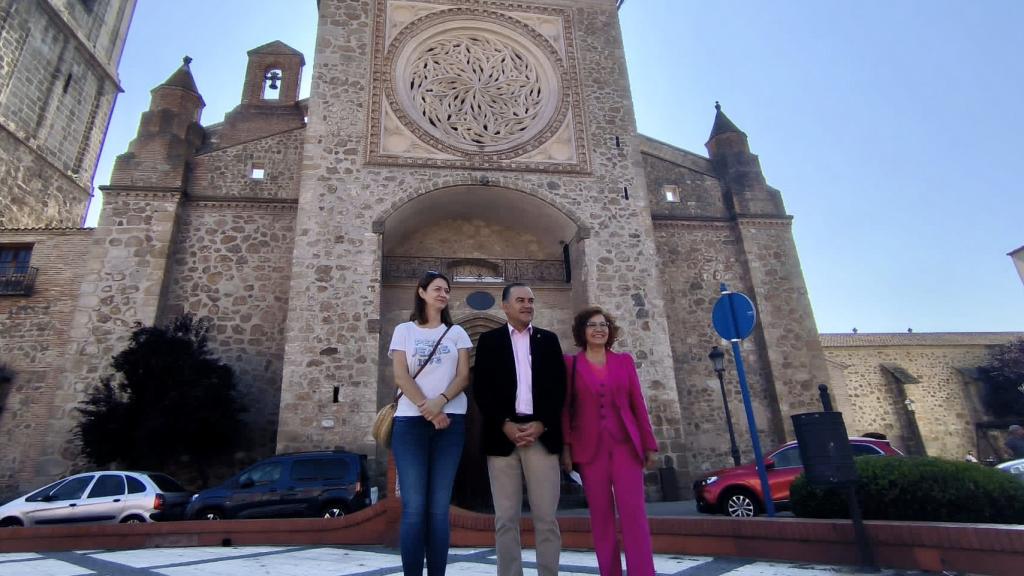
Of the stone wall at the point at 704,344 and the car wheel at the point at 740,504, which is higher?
the stone wall at the point at 704,344

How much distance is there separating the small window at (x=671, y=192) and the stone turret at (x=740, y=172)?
134 centimetres

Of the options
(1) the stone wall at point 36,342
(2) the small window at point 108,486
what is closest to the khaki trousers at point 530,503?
(2) the small window at point 108,486

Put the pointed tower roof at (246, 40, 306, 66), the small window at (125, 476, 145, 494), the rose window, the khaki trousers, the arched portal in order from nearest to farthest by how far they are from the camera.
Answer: the khaki trousers
the small window at (125, 476, 145, 494)
the arched portal
the rose window
the pointed tower roof at (246, 40, 306, 66)

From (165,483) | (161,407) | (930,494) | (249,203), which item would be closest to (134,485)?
(165,483)

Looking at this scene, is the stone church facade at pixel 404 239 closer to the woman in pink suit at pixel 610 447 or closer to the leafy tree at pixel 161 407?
the leafy tree at pixel 161 407

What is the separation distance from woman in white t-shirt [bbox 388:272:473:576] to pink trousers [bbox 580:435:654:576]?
71cm

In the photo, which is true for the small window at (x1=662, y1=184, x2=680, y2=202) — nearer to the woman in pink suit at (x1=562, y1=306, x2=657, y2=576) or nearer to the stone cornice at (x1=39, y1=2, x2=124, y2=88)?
the woman in pink suit at (x1=562, y1=306, x2=657, y2=576)

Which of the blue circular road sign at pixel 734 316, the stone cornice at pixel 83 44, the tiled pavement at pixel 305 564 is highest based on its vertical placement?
the stone cornice at pixel 83 44

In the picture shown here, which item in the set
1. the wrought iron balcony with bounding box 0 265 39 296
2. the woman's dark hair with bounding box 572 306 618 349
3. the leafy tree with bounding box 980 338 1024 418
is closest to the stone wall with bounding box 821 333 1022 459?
the leafy tree with bounding box 980 338 1024 418

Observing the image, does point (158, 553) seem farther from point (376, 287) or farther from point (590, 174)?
point (590, 174)

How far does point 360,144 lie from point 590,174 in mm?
4998

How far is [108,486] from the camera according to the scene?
8.30m

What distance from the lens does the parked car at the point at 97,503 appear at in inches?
312

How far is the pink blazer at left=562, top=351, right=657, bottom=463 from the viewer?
2.91 meters
